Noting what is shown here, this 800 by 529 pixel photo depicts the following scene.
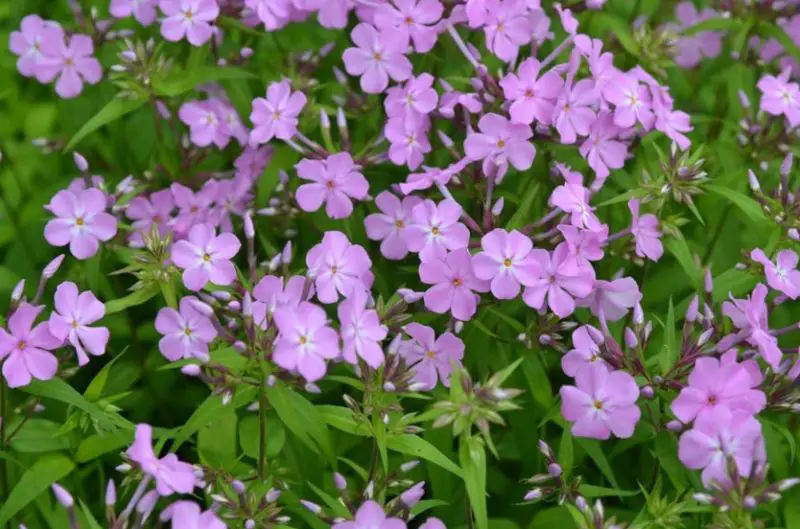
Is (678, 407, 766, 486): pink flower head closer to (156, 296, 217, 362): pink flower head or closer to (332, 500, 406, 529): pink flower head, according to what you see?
(332, 500, 406, 529): pink flower head

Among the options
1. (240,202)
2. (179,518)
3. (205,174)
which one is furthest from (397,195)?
(179,518)

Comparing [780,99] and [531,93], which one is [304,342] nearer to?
[531,93]

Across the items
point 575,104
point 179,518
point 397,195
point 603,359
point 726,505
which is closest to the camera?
point 179,518

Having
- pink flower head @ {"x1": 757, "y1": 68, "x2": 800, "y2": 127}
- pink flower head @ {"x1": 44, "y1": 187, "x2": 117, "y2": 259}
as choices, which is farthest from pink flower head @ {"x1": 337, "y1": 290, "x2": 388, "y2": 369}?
pink flower head @ {"x1": 757, "y1": 68, "x2": 800, "y2": 127}

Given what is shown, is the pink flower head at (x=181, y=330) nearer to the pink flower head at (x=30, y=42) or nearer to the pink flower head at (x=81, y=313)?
the pink flower head at (x=81, y=313)

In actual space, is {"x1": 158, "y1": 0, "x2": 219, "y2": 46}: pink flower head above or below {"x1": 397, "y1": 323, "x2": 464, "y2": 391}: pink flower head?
above

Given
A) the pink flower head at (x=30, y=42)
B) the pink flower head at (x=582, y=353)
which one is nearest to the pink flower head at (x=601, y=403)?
the pink flower head at (x=582, y=353)

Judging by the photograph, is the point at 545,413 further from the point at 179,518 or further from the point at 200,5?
the point at 200,5
